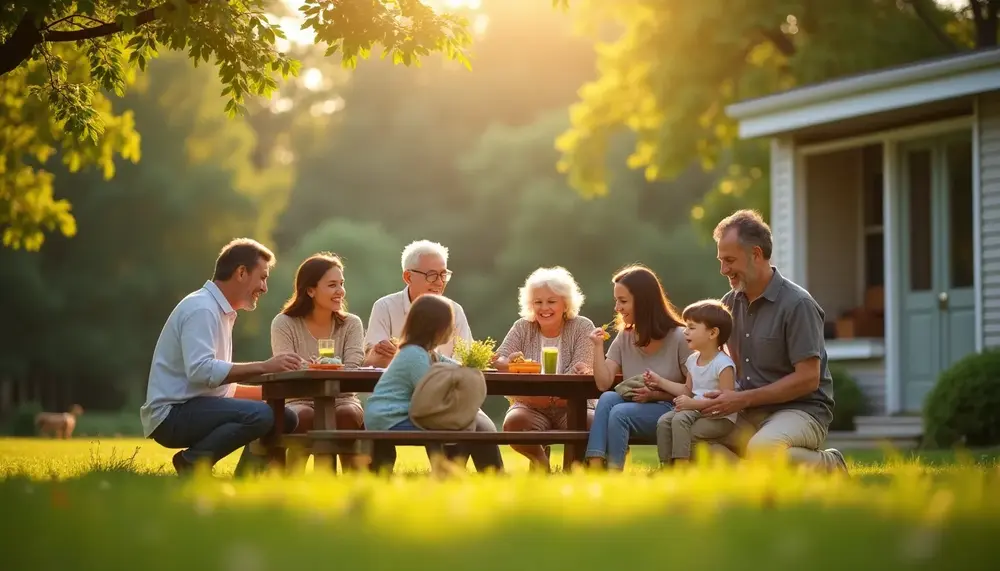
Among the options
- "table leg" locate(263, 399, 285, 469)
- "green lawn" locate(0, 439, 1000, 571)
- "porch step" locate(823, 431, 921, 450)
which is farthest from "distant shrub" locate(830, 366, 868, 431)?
"green lawn" locate(0, 439, 1000, 571)

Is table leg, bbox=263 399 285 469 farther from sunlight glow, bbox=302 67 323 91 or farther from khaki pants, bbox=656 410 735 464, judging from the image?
sunlight glow, bbox=302 67 323 91

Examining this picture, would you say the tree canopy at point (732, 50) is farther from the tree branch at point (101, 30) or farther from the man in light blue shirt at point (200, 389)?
the man in light blue shirt at point (200, 389)

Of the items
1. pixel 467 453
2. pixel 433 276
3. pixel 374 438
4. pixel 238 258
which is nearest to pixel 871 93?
pixel 433 276

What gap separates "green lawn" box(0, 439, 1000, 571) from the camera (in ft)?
10.8

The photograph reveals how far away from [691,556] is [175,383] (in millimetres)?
4879

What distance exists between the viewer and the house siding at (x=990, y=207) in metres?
14.7

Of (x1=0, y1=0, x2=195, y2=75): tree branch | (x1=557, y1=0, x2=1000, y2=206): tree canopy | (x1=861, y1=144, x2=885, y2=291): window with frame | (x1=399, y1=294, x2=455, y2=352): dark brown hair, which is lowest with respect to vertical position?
(x1=399, y1=294, x2=455, y2=352): dark brown hair

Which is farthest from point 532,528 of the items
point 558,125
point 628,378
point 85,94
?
point 558,125

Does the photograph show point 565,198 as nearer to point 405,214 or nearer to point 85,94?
point 405,214

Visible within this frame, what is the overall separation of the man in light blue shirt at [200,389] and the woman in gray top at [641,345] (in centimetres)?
179

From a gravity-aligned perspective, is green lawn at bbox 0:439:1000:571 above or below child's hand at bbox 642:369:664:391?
below

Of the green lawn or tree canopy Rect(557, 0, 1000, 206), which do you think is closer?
the green lawn

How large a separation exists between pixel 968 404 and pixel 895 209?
3502 mm

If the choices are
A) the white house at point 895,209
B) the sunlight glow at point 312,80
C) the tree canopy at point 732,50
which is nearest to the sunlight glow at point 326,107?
the sunlight glow at point 312,80
